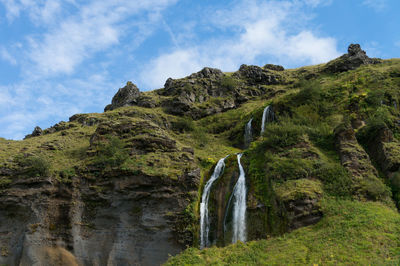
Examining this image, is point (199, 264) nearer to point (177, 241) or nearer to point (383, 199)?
point (177, 241)

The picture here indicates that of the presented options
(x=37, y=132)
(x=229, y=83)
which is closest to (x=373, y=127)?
(x=229, y=83)

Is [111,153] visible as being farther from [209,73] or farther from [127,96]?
[209,73]

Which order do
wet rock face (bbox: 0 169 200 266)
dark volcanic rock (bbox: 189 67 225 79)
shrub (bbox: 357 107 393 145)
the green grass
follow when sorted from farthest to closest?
1. dark volcanic rock (bbox: 189 67 225 79)
2. shrub (bbox: 357 107 393 145)
3. wet rock face (bbox: 0 169 200 266)
4. the green grass

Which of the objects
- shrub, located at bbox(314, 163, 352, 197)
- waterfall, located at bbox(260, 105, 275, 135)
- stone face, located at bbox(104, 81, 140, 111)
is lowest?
shrub, located at bbox(314, 163, 352, 197)

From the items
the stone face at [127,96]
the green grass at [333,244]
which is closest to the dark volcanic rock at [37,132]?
the stone face at [127,96]

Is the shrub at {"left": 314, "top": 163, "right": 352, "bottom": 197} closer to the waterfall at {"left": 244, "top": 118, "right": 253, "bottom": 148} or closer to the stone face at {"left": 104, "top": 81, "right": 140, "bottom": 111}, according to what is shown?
the waterfall at {"left": 244, "top": 118, "right": 253, "bottom": 148}

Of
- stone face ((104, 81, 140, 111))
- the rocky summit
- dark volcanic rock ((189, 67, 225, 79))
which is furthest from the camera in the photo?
dark volcanic rock ((189, 67, 225, 79))

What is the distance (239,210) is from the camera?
2538cm

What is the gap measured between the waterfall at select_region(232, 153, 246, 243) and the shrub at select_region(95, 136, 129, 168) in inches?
488

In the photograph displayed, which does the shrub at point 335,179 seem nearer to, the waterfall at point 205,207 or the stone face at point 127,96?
the waterfall at point 205,207

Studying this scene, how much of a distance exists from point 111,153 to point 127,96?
3671 cm

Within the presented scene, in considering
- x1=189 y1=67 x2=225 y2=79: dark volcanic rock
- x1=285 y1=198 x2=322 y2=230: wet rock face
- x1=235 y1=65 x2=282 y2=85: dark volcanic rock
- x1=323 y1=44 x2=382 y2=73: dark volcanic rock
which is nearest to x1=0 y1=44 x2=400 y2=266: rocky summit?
x1=285 y1=198 x2=322 y2=230: wet rock face

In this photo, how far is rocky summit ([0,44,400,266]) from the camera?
65.5 ft

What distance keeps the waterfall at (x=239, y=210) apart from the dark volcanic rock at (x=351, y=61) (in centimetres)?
4645
